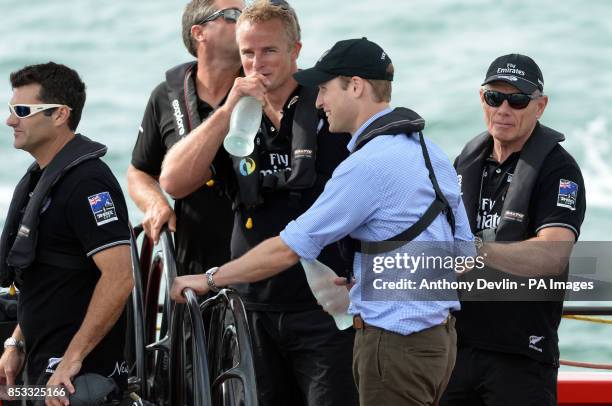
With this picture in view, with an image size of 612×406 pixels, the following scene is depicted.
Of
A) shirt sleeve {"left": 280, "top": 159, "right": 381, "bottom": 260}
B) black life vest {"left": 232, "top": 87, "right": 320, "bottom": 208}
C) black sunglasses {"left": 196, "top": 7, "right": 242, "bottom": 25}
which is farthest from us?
black sunglasses {"left": 196, "top": 7, "right": 242, "bottom": 25}

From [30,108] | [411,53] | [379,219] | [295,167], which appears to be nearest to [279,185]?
[295,167]

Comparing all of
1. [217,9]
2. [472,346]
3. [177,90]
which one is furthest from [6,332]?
[472,346]

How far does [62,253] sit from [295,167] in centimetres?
93

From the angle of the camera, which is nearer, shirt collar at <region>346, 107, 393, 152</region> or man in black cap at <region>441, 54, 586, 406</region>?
shirt collar at <region>346, 107, 393, 152</region>

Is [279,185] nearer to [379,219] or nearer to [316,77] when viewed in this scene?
[316,77]

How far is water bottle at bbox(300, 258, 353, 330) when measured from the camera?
162 inches

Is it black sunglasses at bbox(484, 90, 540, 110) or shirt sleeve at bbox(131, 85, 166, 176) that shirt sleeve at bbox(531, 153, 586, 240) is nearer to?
black sunglasses at bbox(484, 90, 540, 110)

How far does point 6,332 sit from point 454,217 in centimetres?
212

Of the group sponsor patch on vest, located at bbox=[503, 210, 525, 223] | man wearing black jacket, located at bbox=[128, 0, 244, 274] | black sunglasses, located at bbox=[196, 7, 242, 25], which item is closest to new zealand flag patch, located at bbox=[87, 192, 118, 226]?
man wearing black jacket, located at bbox=[128, 0, 244, 274]

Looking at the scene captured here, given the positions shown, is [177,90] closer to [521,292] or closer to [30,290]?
[30,290]

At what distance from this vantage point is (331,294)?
4.16 metres

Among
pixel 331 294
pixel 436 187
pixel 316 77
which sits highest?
pixel 316 77

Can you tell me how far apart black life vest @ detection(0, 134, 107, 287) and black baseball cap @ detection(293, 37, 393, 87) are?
2.98ft

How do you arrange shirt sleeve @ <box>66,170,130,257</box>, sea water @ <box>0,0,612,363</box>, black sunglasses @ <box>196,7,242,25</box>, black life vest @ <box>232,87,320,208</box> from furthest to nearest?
sea water @ <box>0,0,612,363</box>, black sunglasses @ <box>196,7,242,25</box>, black life vest @ <box>232,87,320,208</box>, shirt sleeve @ <box>66,170,130,257</box>
